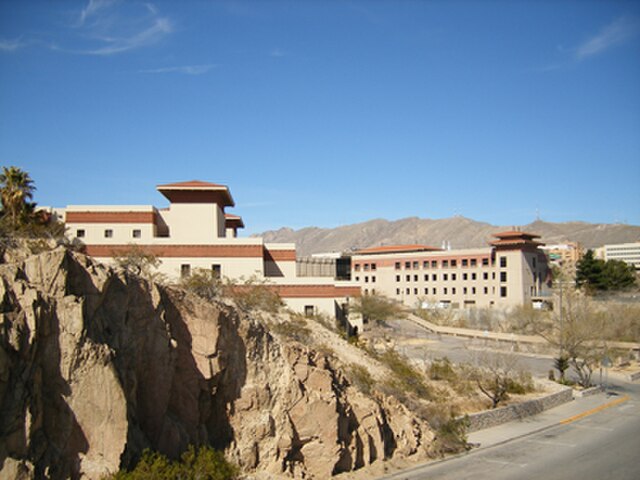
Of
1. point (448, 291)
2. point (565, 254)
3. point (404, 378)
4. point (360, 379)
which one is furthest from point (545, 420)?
point (565, 254)

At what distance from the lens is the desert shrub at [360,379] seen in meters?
22.3

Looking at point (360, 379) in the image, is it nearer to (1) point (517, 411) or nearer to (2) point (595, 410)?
(1) point (517, 411)

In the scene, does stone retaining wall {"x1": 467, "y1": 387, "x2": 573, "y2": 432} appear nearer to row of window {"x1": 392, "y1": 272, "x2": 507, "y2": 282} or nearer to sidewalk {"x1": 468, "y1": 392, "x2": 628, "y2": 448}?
sidewalk {"x1": 468, "y1": 392, "x2": 628, "y2": 448}

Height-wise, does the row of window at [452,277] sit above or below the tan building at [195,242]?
below

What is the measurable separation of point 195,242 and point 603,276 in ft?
218

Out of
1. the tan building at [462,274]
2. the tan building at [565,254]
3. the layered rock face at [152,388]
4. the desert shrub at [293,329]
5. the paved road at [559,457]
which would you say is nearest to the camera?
the layered rock face at [152,388]

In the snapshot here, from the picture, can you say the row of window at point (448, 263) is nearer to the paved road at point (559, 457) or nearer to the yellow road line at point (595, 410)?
the yellow road line at point (595, 410)

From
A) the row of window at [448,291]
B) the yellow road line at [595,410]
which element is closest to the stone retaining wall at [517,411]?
the yellow road line at [595,410]

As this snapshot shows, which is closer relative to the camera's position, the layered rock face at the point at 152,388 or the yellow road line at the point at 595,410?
the layered rock face at the point at 152,388

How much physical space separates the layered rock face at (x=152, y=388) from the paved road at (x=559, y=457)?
2019 millimetres

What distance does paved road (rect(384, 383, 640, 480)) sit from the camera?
66.5 feet

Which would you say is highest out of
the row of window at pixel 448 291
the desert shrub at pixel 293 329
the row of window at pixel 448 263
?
the row of window at pixel 448 263

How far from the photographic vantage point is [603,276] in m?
82.1

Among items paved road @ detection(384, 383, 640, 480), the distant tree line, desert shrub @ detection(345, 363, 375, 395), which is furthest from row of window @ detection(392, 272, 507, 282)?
desert shrub @ detection(345, 363, 375, 395)
